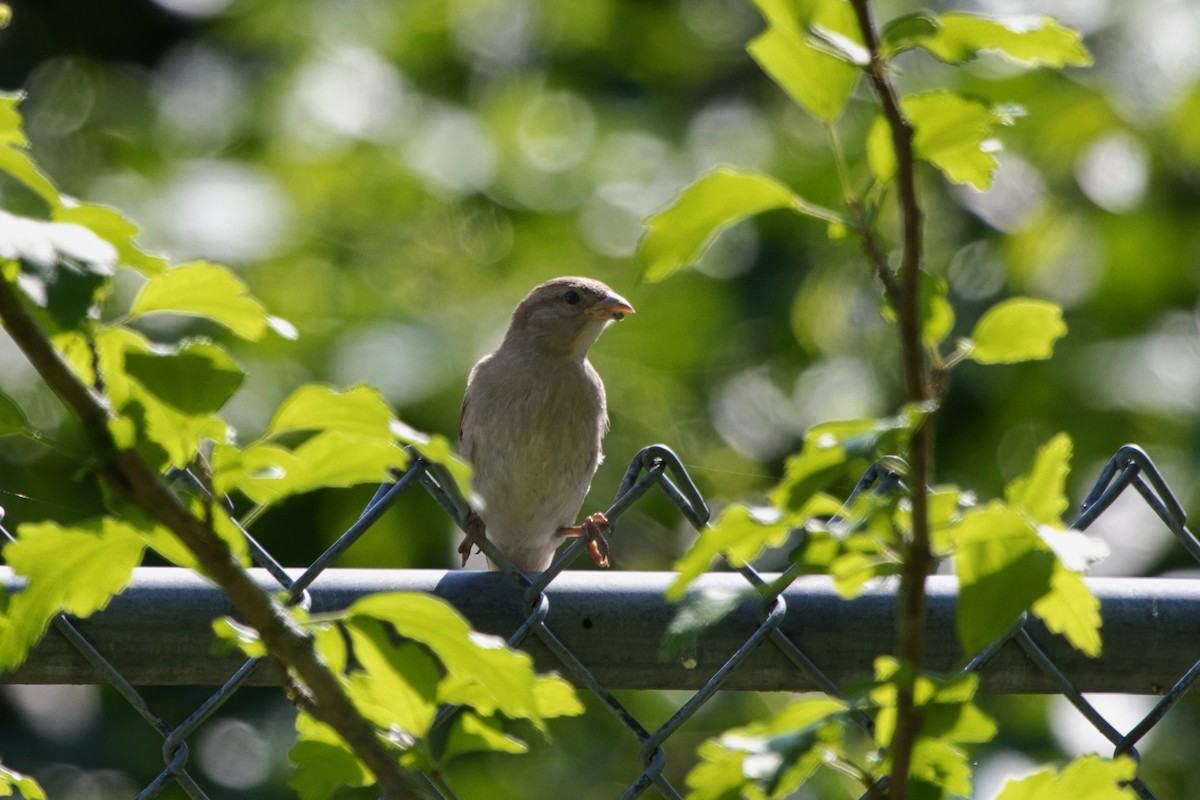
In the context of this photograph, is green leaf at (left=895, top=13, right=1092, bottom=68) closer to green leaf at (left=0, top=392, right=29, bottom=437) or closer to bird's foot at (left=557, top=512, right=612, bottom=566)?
green leaf at (left=0, top=392, right=29, bottom=437)

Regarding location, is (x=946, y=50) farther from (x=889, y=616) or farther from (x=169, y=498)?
(x=889, y=616)

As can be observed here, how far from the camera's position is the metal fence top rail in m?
2.12

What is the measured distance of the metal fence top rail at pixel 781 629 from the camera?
2.12 meters

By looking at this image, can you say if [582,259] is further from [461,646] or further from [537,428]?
[461,646]

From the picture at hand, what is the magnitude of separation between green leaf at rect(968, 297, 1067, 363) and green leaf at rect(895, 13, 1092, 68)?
0.69ft

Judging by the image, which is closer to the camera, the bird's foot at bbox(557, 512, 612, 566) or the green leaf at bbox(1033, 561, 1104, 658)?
the green leaf at bbox(1033, 561, 1104, 658)

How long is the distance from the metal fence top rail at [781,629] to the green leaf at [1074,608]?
0.72 metres

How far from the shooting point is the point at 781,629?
2.17 meters

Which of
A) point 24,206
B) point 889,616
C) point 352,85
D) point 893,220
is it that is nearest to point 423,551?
point 352,85

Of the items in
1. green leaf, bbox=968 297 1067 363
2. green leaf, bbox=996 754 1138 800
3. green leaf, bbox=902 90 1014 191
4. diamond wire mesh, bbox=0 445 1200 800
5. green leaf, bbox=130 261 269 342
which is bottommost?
diamond wire mesh, bbox=0 445 1200 800

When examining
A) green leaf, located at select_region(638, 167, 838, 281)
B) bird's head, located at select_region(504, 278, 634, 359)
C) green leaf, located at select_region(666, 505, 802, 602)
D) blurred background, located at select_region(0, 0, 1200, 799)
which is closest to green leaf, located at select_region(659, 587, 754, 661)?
green leaf, located at select_region(666, 505, 802, 602)

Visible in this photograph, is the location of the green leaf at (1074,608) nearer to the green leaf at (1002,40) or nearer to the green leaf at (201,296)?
the green leaf at (1002,40)

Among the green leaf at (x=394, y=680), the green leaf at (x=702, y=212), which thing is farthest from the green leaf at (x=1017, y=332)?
the green leaf at (x=394, y=680)

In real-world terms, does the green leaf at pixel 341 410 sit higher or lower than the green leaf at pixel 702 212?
lower
